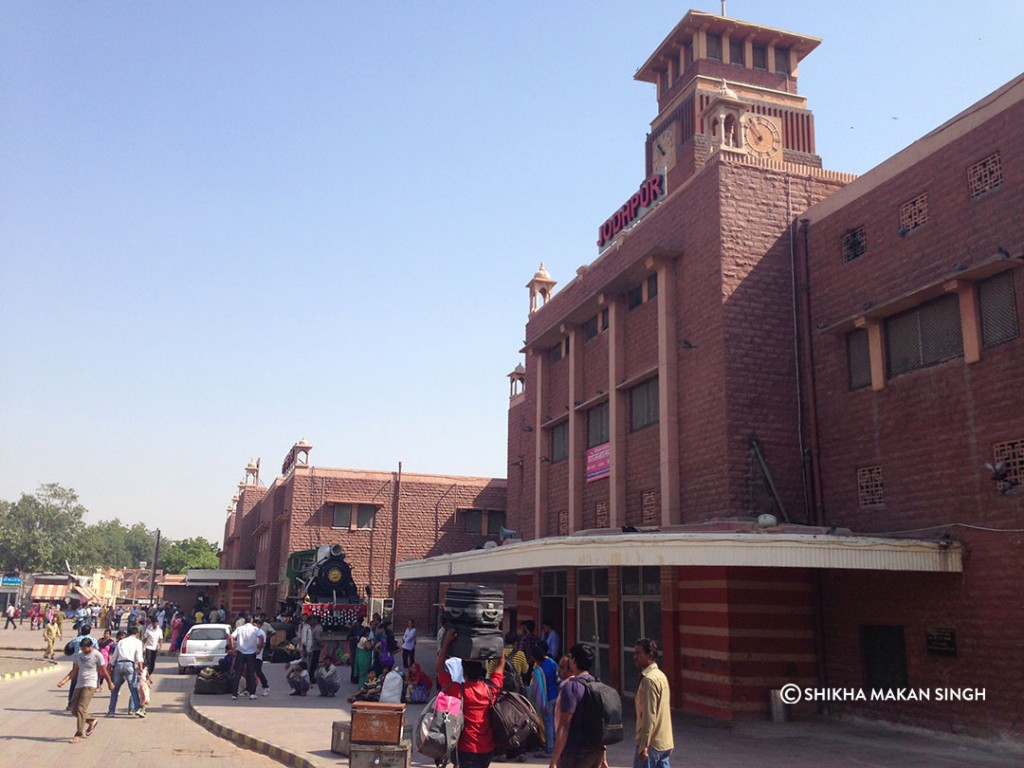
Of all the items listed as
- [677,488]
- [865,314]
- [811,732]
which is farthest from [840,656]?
[865,314]

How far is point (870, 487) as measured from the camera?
50.4ft

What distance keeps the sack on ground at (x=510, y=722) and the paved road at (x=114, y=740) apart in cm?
522

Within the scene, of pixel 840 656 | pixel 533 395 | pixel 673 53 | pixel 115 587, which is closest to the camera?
pixel 840 656

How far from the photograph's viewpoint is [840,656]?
15250 millimetres

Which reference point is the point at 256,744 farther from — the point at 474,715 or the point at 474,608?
the point at 474,715

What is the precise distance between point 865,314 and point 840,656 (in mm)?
5881

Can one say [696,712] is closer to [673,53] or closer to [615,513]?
Result: [615,513]

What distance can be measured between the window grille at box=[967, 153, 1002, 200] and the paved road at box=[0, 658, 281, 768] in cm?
1301

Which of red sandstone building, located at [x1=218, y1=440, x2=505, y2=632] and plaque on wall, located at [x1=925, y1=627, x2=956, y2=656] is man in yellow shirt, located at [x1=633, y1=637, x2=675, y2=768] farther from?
red sandstone building, located at [x1=218, y1=440, x2=505, y2=632]

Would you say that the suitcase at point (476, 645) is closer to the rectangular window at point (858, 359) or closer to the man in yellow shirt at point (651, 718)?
the man in yellow shirt at point (651, 718)

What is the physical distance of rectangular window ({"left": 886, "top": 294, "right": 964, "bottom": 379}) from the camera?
45.9 ft

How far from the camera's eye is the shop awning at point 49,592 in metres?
69.2

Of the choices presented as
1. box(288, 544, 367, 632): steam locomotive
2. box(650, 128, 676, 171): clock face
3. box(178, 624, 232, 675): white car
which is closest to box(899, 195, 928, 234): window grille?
box(650, 128, 676, 171): clock face

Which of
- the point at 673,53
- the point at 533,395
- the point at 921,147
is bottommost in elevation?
Answer: the point at 533,395
